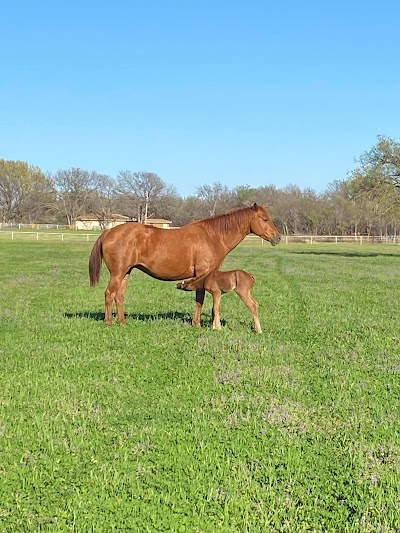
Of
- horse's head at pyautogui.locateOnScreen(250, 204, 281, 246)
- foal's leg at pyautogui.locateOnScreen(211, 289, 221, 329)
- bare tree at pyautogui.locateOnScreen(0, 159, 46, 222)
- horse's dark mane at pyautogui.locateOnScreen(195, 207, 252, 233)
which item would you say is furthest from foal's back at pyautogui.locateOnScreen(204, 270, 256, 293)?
bare tree at pyautogui.locateOnScreen(0, 159, 46, 222)

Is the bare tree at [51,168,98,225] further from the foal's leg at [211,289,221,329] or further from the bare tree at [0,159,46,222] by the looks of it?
the foal's leg at [211,289,221,329]

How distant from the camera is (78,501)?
3643mm

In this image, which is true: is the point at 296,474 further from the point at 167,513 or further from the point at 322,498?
the point at 167,513

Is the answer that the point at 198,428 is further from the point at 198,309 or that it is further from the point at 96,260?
the point at 96,260

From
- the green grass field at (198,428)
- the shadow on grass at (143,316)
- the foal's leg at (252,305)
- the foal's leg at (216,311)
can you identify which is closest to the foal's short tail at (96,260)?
the green grass field at (198,428)

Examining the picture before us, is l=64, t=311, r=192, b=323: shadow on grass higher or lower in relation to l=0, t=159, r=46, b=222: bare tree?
lower

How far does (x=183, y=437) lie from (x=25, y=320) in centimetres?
704

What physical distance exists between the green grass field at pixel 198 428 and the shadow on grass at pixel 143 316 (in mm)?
814

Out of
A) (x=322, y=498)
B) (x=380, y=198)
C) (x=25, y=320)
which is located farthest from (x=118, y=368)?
(x=380, y=198)

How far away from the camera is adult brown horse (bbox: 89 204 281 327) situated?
33.1 ft

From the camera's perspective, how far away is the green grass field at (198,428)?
3557mm

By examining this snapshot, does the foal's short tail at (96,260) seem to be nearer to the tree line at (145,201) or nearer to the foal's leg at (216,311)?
the foal's leg at (216,311)

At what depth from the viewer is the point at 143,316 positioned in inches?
456

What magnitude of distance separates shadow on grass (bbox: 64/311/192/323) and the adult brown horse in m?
0.91
